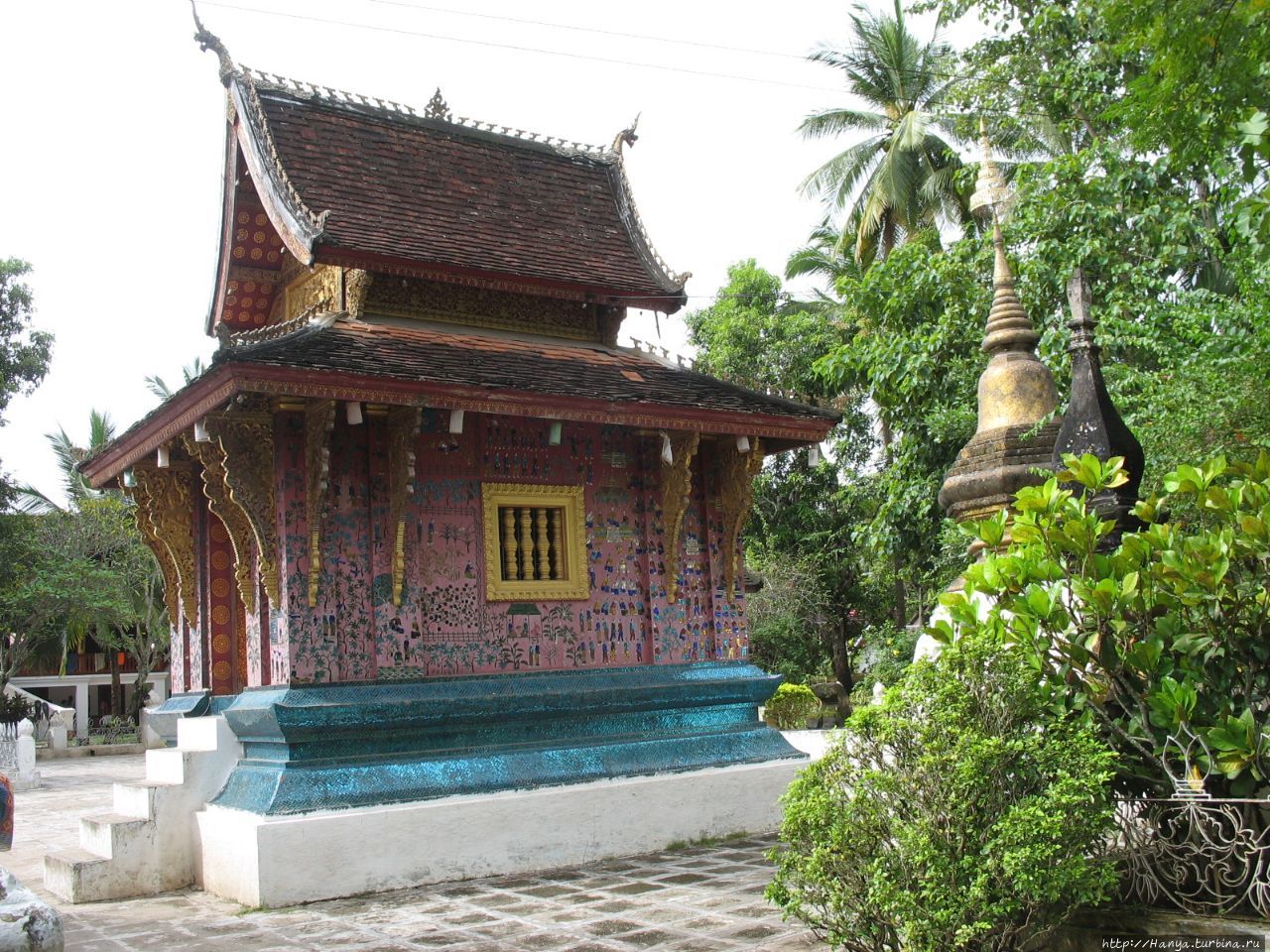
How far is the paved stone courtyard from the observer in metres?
6.04

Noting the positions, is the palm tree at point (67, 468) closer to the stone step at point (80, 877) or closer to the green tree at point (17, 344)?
the green tree at point (17, 344)

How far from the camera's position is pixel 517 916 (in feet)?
22.1

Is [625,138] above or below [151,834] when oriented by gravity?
above

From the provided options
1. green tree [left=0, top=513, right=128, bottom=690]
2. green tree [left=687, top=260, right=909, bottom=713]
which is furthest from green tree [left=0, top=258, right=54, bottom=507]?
green tree [left=687, top=260, right=909, bottom=713]

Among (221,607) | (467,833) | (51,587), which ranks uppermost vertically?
(51,587)

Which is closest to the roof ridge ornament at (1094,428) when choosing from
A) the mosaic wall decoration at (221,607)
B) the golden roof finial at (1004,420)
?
the golden roof finial at (1004,420)

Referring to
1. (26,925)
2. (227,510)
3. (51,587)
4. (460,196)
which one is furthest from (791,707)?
(51,587)

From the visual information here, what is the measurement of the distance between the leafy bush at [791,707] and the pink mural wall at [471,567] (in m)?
9.48

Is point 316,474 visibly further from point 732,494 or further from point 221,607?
point 732,494

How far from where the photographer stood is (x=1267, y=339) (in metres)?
9.51

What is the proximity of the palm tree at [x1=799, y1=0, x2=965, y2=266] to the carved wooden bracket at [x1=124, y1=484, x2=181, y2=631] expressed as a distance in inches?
671

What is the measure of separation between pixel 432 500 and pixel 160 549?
2.84 metres

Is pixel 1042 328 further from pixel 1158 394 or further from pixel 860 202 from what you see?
pixel 860 202

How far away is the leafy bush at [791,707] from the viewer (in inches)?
762
